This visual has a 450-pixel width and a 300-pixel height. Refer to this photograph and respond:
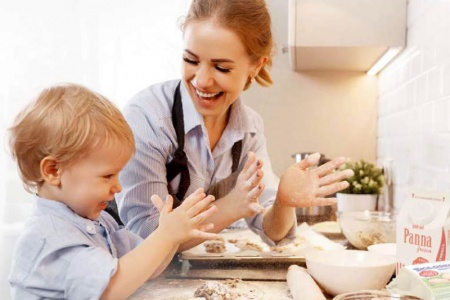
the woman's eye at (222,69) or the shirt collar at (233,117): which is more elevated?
the woman's eye at (222,69)

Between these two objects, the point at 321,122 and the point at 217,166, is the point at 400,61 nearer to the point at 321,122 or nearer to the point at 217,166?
the point at 321,122

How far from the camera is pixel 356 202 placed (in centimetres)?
114

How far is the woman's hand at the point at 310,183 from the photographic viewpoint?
2.42 ft

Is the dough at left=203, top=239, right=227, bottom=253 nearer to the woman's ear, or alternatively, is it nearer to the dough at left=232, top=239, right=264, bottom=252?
the dough at left=232, top=239, right=264, bottom=252

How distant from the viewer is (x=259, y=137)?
3.17 ft

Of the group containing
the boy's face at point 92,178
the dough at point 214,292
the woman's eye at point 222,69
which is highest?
the woman's eye at point 222,69


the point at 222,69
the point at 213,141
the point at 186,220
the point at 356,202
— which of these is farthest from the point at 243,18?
the point at 356,202

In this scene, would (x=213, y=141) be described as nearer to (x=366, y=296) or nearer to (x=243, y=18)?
(x=243, y=18)

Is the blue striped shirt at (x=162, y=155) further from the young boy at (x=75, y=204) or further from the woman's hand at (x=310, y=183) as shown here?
the young boy at (x=75, y=204)

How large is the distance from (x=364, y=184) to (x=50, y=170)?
29.4 inches

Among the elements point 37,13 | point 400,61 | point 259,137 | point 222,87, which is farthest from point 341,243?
point 37,13

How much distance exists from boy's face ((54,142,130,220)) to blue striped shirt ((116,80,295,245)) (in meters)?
0.19


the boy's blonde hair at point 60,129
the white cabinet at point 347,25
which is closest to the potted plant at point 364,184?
the white cabinet at point 347,25

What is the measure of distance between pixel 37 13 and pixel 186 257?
0.41m
